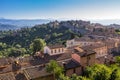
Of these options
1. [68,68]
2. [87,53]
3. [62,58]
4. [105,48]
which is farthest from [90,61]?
[105,48]

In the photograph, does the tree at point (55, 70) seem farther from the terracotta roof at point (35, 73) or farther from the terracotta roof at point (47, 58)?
the terracotta roof at point (47, 58)

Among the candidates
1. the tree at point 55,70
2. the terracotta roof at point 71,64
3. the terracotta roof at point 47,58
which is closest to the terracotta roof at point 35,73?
the tree at point 55,70

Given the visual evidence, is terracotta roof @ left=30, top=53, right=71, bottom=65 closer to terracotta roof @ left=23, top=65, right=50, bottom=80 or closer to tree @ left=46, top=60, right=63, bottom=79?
terracotta roof @ left=23, top=65, right=50, bottom=80

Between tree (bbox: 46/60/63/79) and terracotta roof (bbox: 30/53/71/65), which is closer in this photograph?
tree (bbox: 46/60/63/79)

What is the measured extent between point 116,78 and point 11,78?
19812mm

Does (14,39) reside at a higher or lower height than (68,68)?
lower

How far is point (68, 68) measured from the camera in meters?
39.6

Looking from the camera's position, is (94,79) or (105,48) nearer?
(94,79)

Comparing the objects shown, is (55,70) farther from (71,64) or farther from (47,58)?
(47,58)

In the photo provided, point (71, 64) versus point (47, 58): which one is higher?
point (71, 64)

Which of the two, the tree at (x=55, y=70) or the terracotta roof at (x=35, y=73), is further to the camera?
the terracotta roof at (x=35, y=73)

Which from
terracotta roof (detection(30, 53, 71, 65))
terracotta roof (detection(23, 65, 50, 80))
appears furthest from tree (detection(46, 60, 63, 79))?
terracotta roof (detection(30, 53, 71, 65))

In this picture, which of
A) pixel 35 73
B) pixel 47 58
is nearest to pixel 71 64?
pixel 35 73

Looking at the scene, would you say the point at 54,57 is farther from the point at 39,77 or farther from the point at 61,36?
the point at 61,36
